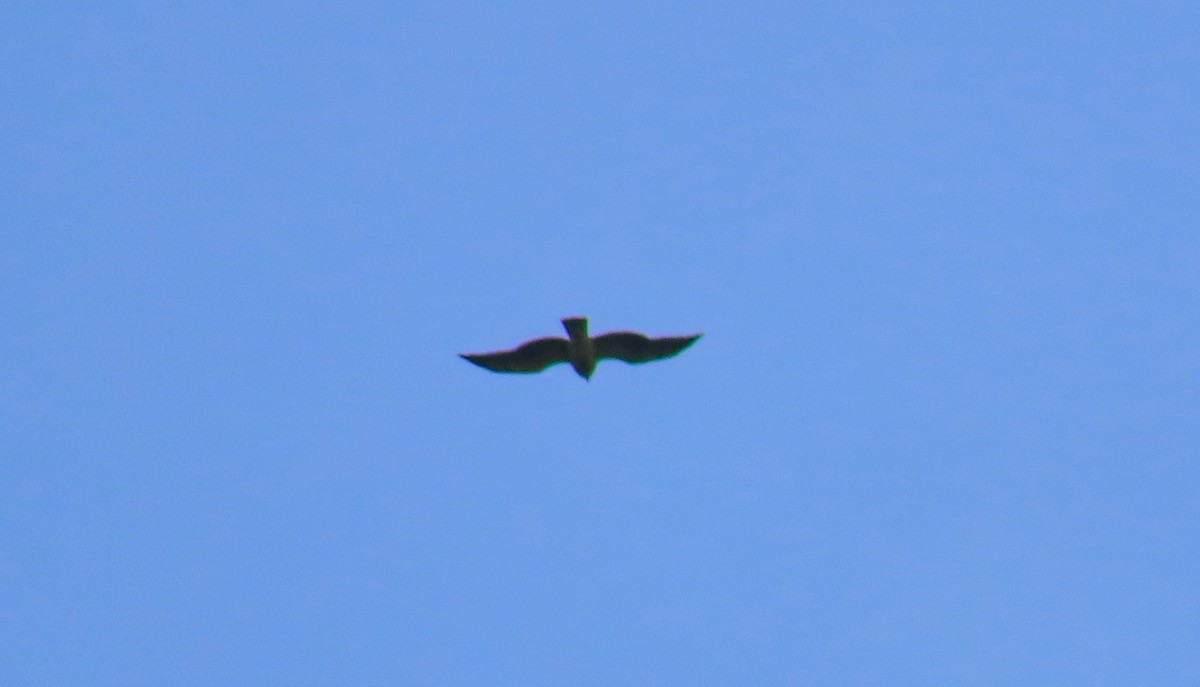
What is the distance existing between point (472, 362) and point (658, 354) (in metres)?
2.66

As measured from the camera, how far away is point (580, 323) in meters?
45.4

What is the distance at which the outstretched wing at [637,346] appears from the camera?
45.8 metres

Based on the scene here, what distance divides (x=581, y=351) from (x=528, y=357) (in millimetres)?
811

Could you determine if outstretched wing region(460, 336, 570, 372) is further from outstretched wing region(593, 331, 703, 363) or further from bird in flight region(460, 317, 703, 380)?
outstretched wing region(593, 331, 703, 363)

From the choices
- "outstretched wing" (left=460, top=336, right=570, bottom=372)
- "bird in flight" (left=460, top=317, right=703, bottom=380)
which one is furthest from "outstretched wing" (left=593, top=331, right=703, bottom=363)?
"outstretched wing" (left=460, top=336, right=570, bottom=372)

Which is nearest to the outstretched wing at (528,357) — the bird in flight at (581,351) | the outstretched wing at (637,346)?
the bird in flight at (581,351)

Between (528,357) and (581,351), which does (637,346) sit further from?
(528,357)

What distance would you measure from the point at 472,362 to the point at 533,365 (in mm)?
877

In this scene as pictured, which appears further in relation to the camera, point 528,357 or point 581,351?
point 528,357

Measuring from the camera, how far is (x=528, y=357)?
46.0 m

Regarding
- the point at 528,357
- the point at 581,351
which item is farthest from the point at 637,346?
the point at 528,357

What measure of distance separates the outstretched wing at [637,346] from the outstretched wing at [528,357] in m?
0.54

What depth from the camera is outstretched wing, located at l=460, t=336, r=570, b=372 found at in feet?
150

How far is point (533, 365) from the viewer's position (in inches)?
1818
